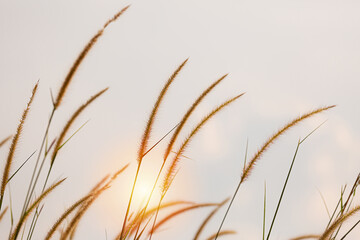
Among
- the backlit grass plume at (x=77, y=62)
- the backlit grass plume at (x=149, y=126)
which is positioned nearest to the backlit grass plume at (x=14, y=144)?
the backlit grass plume at (x=77, y=62)

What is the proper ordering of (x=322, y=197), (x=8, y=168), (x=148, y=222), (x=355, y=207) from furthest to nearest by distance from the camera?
(x=322, y=197) < (x=148, y=222) < (x=8, y=168) < (x=355, y=207)

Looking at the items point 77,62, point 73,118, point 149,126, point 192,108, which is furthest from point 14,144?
point 192,108

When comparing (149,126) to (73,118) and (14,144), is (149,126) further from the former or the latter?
(14,144)

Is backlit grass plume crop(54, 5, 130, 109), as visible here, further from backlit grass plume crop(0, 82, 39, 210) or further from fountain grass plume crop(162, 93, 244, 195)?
fountain grass plume crop(162, 93, 244, 195)

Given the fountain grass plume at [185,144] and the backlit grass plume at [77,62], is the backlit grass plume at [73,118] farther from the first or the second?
the fountain grass plume at [185,144]

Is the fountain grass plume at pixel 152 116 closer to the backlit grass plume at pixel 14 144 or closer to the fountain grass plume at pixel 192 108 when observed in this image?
the fountain grass plume at pixel 192 108

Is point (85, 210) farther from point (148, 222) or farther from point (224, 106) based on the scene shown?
point (224, 106)

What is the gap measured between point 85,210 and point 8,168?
45 centimetres

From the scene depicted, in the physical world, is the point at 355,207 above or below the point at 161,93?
below

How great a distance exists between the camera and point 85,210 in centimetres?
243

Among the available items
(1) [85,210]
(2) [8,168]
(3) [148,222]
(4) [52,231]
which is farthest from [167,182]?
(2) [8,168]

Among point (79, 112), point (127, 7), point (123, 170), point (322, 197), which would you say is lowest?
point (322, 197)

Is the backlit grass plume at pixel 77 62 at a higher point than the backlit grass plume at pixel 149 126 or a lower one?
higher

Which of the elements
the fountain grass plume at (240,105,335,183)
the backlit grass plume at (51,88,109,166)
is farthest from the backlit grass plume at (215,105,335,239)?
the backlit grass plume at (51,88,109,166)
